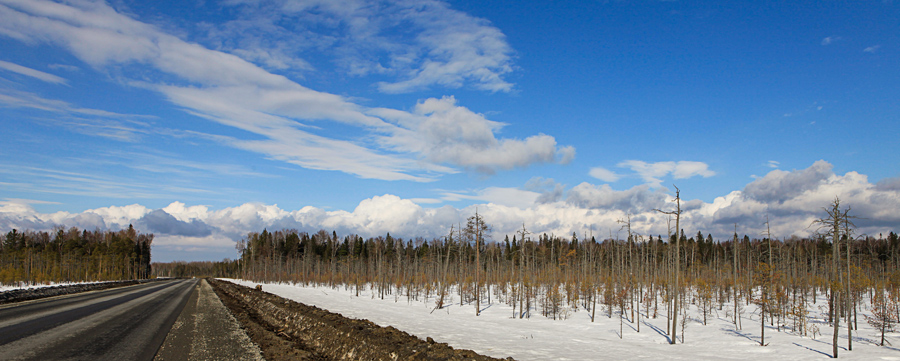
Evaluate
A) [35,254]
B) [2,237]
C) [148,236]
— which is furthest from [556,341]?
[148,236]

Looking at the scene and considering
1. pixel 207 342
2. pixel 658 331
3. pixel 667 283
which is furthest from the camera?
pixel 667 283

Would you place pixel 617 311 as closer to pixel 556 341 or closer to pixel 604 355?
pixel 556 341

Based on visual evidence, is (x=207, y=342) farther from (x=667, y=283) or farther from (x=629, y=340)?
(x=667, y=283)

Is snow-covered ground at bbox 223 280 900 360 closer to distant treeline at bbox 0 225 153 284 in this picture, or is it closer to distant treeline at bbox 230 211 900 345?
distant treeline at bbox 230 211 900 345

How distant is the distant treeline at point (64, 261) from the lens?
7850 centimetres

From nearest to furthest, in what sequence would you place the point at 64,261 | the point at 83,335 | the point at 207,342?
the point at 207,342 < the point at 83,335 < the point at 64,261

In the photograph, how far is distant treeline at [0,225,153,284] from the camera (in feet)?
258

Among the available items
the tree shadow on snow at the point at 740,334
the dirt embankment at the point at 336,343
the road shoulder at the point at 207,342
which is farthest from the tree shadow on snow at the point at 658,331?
the road shoulder at the point at 207,342

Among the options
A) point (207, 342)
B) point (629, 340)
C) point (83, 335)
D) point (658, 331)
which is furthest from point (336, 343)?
point (658, 331)

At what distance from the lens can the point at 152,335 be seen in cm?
1498

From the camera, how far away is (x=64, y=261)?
288 feet

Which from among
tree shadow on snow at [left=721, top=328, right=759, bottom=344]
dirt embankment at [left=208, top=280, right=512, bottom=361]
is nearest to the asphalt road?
dirt embankment at [left=208, top=280, right=512, bottom=361]

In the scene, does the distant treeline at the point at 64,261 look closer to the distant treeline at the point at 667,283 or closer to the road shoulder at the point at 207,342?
the distant treeline at the point at 667,283

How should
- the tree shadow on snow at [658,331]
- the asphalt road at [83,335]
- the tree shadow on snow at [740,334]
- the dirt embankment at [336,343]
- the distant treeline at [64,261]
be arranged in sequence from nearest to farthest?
the asphalt road at [83,335], the dirt embankment at [336,343], the tree shadow on snow at [740,334], the tree shadow on snow at [658,331], the distant treeline at [64,261]
